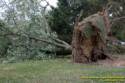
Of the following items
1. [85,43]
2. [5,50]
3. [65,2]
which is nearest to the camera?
[85,43]

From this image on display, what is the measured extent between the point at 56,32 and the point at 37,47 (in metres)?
3.01

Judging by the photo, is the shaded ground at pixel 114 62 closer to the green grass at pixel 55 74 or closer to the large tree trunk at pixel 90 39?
the large tree trunk at pixel 90 39

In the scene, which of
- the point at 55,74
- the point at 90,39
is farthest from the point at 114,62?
the point at 55,74

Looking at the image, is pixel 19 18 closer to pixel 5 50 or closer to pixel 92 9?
pixel 5 50

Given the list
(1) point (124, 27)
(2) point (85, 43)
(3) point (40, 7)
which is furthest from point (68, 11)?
(2) point (85, 43)

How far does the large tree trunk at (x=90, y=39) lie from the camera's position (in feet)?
38.2

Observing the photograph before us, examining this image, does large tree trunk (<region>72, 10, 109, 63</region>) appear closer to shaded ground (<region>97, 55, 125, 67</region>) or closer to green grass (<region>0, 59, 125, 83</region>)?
shaded ground (<region>97, 55, 125, 67</region>)

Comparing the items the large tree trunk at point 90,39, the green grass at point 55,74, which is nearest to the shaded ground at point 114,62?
the large tree trunk at point 90,39

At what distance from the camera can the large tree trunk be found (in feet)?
38.2

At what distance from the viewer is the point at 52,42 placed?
583 inches

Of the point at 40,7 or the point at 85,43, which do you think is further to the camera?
the point at 40,7

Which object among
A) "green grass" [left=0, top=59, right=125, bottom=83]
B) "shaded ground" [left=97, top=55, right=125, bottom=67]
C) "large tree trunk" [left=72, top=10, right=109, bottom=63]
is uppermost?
"large tree trunk" [left=72, top=10, right=109, bottom=63]

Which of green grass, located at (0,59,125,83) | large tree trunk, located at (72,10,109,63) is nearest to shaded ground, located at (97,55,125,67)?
large tree trunk, located at (72,10,109,63)

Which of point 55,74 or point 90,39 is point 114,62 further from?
point 55,74
